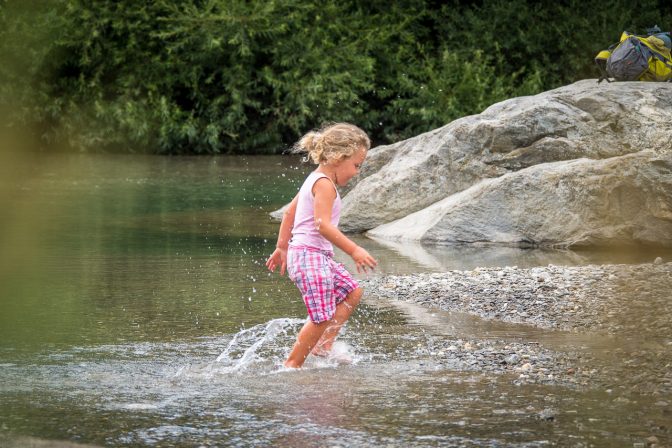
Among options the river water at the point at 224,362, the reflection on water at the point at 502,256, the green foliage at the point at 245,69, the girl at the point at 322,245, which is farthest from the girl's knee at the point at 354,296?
the green foliage at the point at 245,69

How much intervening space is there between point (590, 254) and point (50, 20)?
16641mm

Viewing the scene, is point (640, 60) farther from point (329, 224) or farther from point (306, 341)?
Answer: point (306, 341)

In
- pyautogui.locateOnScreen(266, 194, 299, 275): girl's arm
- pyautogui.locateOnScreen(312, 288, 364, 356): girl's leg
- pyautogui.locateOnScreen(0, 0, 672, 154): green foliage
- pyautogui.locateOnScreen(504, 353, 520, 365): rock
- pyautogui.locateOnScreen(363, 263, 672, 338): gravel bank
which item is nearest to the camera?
pyautogui.locateOnScreen(504, 353, 520, 365): rock

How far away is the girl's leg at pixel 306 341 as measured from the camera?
6.36 m

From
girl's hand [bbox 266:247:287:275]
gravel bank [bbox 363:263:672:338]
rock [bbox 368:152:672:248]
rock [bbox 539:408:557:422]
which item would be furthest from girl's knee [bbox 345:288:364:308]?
rock [bbox 368:152:672:248]

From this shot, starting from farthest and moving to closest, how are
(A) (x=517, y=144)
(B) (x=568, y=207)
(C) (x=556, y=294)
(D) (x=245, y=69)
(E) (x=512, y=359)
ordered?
1. (D) (x=245, y=69)
2. (A) (x=517, y=144)
3. (B) (x=568, y=207)
4. (C) (x=556, y=294)
5. (E) (x=512, y=359)

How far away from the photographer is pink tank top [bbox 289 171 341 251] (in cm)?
648

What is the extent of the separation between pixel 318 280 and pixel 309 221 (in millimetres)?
348

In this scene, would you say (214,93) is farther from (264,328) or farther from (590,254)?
(264,328)

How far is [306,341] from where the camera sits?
20.9 feet

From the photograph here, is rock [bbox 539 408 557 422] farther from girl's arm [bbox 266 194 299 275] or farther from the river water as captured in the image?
girl's arm [bbox 266 194 299 275]

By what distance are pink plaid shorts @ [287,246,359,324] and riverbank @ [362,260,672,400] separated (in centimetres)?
74

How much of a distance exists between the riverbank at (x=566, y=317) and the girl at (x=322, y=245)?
70 cm

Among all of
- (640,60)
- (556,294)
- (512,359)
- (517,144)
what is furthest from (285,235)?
(640,60)
